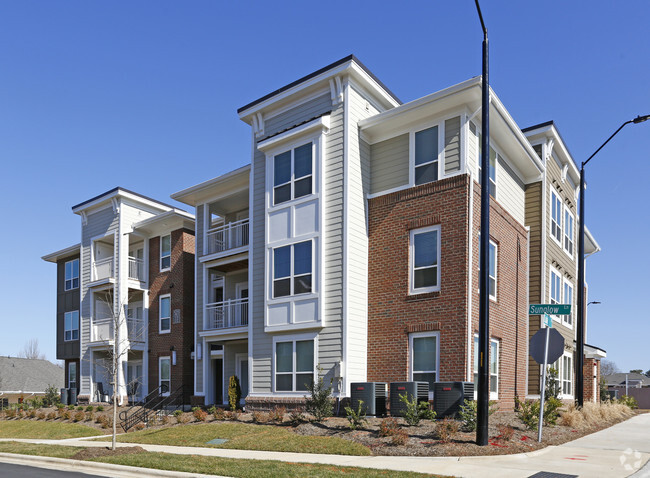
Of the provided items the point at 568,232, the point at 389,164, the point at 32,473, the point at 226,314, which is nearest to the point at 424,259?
the point at 389,164

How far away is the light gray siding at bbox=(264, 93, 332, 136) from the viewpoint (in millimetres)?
20922

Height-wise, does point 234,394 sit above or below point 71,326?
below

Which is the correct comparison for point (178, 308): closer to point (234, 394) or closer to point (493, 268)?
point (234, 394)

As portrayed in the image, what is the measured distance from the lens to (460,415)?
1612cm

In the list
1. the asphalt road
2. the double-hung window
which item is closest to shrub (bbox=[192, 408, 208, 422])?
the asphalt road

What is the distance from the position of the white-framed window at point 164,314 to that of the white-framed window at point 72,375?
365 inches

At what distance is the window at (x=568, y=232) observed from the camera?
2806cm

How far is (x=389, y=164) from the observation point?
67.4 feet

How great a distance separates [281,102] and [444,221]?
765 cm

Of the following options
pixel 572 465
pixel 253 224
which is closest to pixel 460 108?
pixel 253 224

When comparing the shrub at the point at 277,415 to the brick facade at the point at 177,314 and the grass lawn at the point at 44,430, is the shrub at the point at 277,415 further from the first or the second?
the brick facade at the point at 177,314

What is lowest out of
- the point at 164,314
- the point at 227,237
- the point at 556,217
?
the point at 164,314

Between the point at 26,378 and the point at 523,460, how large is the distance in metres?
62.4

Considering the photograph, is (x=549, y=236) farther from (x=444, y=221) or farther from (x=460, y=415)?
(x=460, y=415)
